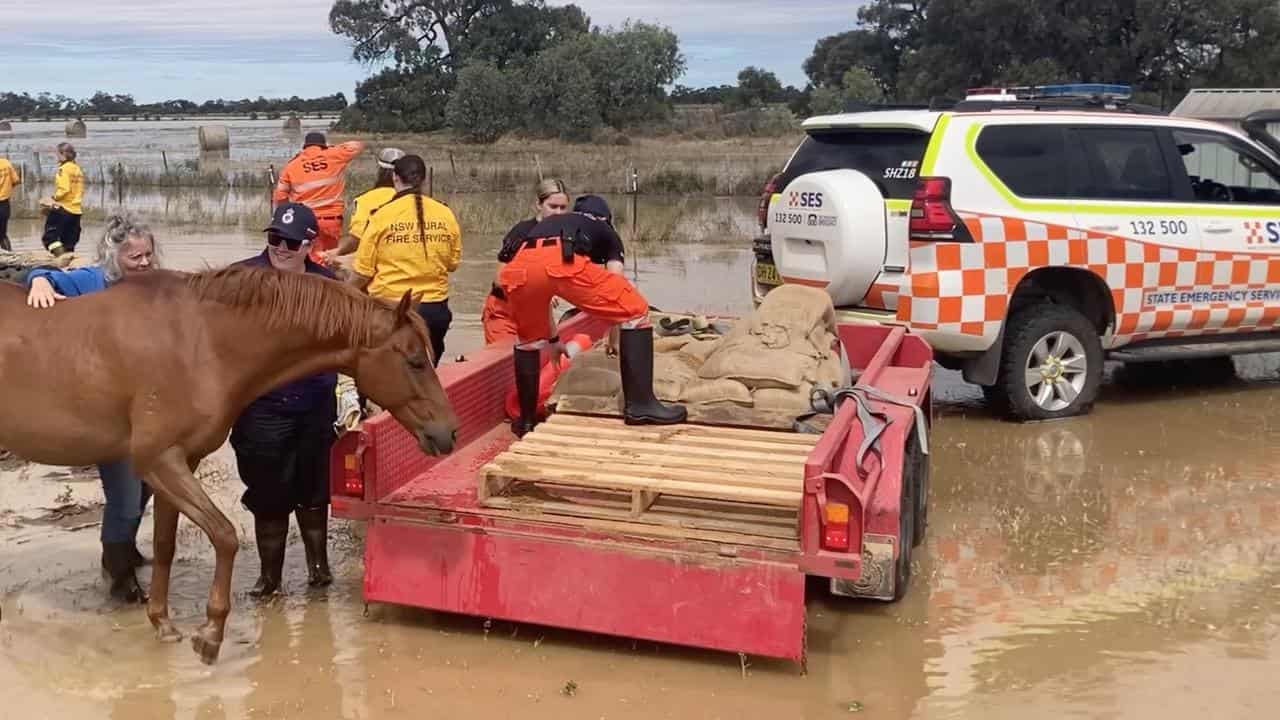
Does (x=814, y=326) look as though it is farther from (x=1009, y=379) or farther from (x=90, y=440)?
(x=90, y=440)

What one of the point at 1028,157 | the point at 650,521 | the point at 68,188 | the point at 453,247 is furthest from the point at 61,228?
the point at 650,521

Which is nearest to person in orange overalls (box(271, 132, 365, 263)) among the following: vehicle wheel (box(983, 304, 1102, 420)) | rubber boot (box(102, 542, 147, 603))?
rubber boot (box(102, 542, 147, 603))

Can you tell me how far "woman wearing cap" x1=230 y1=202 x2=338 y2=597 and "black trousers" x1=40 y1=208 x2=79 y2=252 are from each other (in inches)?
460

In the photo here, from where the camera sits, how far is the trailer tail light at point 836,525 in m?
3.98

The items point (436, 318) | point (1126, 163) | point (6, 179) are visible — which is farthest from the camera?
point (6, 179)

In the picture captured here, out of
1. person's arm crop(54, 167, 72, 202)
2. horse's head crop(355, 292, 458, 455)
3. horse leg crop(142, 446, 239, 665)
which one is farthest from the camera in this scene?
person's arm crop(54, 167, 72, 202)

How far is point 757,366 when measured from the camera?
18.3 ft

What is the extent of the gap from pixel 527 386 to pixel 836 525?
1.96 m

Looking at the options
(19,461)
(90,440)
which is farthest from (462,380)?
(19,461)

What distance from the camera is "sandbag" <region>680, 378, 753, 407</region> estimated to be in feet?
17.8

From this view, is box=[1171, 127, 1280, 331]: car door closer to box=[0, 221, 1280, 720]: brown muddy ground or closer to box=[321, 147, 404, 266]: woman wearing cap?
box=[0, 221, 1280, 720]: brown muddy ground

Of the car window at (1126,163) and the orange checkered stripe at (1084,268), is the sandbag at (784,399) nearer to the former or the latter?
the orange checkered stripe at (1084,268)

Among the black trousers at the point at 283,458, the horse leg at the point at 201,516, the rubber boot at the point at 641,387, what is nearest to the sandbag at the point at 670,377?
the rubber boot at the point at 641,387

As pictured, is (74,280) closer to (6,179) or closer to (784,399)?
(784,399)
